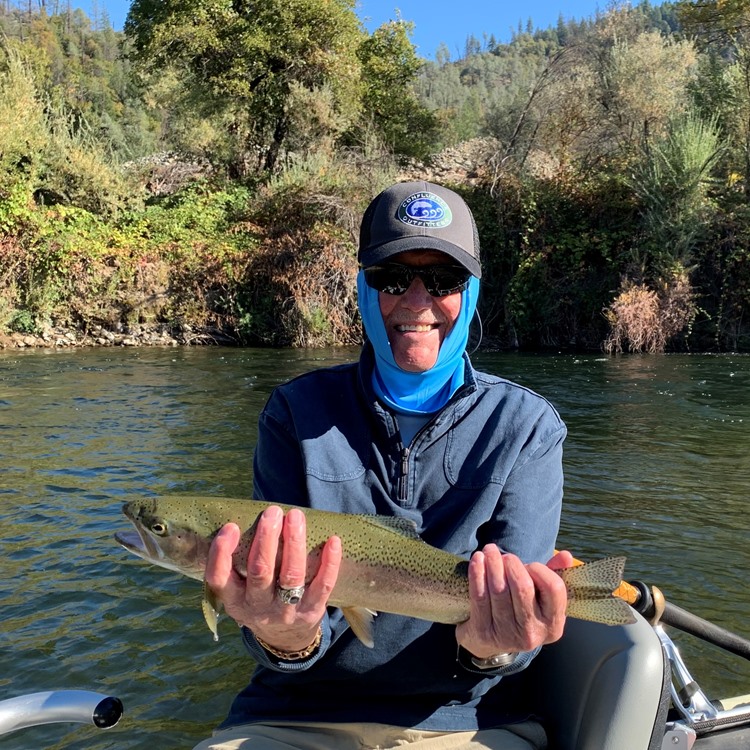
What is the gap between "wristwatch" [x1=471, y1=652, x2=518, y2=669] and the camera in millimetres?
2316

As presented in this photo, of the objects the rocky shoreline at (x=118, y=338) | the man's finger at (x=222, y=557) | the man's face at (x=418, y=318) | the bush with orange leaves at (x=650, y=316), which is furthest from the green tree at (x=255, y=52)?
the man's finger at (x=222, y=557)

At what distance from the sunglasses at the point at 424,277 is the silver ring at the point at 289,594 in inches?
43.2

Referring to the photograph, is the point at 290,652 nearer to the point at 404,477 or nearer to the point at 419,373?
the point at 404,477

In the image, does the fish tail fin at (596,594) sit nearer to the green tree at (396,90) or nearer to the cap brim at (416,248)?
the cap brim at (416,248)

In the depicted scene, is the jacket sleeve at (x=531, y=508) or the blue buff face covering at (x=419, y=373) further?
the blue buff face covering at (x=419, y=373)

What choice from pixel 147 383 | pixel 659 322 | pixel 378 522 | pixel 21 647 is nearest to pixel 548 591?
pixel 378 522

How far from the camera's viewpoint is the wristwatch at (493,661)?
7.60ft

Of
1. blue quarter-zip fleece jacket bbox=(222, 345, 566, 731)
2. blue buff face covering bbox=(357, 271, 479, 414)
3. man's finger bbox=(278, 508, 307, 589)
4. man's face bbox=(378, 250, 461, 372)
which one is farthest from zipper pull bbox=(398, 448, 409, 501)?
man's finger bbox=(278, 508, 307, 589)

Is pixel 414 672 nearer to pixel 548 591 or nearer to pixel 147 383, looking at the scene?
pixel 548 591

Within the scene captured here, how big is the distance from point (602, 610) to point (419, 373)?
1.00 m

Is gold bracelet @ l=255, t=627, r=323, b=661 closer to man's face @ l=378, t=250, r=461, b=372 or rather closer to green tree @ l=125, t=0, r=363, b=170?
man's face @ l=378, t=250, r=461, b=372

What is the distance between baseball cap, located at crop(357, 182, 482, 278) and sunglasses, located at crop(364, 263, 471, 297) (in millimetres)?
50

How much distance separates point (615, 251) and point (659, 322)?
3191 millimetres

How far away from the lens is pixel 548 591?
2.10m
